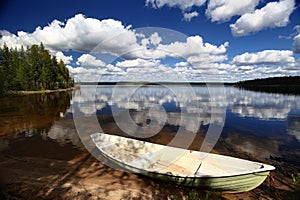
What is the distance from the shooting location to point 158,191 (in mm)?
6094

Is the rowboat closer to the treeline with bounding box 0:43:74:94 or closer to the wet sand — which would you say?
the wet sand

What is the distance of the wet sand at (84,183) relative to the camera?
574 centimetres

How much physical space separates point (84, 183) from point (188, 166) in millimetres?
4067

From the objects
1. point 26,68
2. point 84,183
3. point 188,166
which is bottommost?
point 84,183

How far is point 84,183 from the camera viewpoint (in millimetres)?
6418

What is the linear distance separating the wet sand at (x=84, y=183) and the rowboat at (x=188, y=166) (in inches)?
15.4

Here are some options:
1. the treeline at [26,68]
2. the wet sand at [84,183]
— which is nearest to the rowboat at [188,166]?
the wet sand at [84,183]

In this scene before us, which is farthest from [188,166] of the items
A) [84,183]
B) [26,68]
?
[26,68]

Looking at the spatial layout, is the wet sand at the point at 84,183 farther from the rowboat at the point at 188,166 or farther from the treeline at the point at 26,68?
the treeline at the point at 26,68

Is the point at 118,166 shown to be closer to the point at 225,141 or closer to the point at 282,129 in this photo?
the point at 225,141

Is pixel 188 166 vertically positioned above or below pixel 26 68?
below

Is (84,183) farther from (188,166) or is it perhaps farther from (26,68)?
(26,68)

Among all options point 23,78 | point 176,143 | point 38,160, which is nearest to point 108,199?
point 38,160

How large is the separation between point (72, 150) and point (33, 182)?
11.5ft
